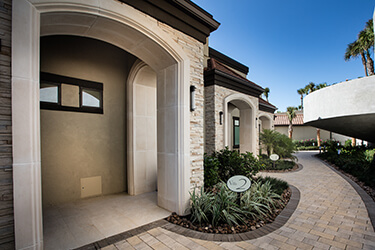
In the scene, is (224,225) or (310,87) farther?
(310,87)

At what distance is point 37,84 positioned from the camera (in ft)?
7.78

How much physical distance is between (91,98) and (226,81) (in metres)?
5.43

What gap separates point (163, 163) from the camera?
4.40m

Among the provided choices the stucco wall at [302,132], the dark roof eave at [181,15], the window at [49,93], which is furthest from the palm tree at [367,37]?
the window at [49,93]

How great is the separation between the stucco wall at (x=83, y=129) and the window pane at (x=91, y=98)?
17cm

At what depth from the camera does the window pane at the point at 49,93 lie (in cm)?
445

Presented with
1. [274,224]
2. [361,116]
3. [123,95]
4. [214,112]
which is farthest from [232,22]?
[274,224]

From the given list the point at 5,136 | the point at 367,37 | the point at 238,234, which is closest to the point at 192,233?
the point at 238,234

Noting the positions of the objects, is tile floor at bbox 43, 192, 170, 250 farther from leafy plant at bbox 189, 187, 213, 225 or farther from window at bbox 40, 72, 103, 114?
window at bbox 40, 72, 103, 114

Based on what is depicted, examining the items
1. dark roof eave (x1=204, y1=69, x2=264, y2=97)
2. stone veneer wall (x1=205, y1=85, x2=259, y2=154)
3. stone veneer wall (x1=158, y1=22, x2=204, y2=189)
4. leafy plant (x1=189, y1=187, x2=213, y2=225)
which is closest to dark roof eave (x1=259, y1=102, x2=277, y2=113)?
dark roof eave (x1=204, y1=69, x2=264, y2=97)

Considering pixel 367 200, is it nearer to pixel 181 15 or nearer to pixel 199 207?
pixel 199 207

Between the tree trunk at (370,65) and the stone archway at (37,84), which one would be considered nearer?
the stone archway at (37,84)

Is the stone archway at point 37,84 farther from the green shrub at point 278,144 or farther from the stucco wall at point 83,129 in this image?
the green shrub at point 278,144

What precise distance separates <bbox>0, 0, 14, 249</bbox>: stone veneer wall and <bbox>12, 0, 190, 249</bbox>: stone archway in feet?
0.21
